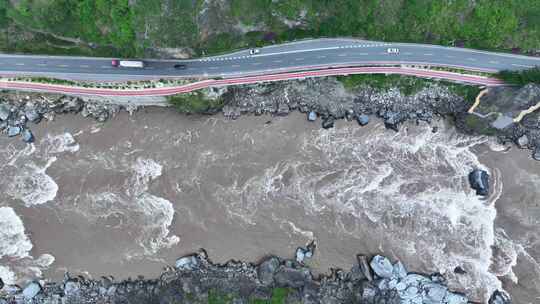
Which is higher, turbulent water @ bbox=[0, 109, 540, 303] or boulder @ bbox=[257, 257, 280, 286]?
turbulent water @ bbox=[0, 109, 540, 303]

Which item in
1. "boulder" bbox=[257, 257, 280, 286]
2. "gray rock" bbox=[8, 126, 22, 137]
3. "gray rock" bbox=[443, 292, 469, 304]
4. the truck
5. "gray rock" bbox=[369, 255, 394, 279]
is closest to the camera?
"gray rock" bbox=[369, 255, 394, 279]

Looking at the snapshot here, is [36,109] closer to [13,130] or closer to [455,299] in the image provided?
[13,130]

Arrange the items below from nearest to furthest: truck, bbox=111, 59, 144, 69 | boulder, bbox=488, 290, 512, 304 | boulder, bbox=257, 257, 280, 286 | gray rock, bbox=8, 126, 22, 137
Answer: boulder, bbox=488, 290, 512, 304 < truck, bbox=111, 59, 144, 69 < boulder, bbox=257, 257, 280, 286 < gray rock, bbox=8, 126, 22, 137

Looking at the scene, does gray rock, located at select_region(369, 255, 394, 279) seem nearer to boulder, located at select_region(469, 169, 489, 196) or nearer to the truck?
boulder, located at select_region(469, 169, 489, 196)

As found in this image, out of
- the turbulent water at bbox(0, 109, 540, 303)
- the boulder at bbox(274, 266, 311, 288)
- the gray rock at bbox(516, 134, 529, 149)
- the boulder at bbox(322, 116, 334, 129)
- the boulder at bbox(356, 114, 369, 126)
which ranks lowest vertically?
the boulder at bbox(274, 266, 311, 288)

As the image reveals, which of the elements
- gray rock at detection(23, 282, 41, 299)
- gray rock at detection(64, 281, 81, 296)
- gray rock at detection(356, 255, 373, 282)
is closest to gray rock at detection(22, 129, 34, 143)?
gray rock at detection(23, 282, 41, 299)

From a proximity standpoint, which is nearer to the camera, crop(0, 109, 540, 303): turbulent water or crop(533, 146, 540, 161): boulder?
crop(0, 109, 540, 303): turbulent water
